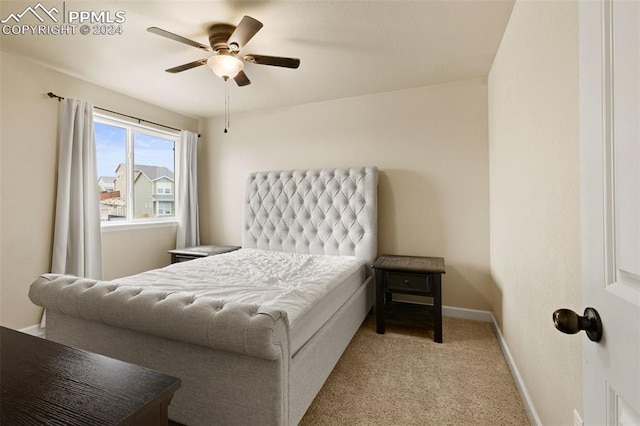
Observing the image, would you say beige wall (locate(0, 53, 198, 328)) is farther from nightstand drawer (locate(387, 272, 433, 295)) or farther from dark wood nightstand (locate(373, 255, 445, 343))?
nightstand drawer (locate(387, 272, 433, 295))

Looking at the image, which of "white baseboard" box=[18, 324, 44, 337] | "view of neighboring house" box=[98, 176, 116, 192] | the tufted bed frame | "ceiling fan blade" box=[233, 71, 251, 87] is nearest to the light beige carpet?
the tufted bed frame

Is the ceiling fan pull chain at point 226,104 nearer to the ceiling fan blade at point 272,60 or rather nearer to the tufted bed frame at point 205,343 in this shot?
the ceiling fan blade at point 272,60

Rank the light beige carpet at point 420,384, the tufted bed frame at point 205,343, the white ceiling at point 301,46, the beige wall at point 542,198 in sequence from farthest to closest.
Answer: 1. the white ceiling at point 301,46
2. the light beige carpet at point 420,384
3. the tufted bed frame at point 205,343
4. the beige wall at point 542,198

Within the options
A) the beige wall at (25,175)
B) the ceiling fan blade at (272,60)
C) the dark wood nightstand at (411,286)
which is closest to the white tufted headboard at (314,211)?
the dark wood nightstand at (411,286)

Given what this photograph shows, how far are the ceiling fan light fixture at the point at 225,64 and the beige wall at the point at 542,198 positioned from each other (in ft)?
6.09

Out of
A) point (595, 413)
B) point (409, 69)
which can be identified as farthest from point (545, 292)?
point (409, 69)

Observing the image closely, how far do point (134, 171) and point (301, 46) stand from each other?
2.63 m

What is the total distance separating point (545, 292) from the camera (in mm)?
1315

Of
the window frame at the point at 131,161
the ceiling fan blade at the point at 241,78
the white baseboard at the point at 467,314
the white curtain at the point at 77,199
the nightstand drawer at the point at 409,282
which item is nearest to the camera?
the ceiling fan blade at the point at 241,78

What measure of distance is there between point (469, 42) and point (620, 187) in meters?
2.24

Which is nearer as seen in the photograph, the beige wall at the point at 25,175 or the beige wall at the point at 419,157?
the beige wall at the point at 25,175

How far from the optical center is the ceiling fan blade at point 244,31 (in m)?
1.65

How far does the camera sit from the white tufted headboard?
3.00 m

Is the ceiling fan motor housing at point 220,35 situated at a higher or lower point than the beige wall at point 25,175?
higher
